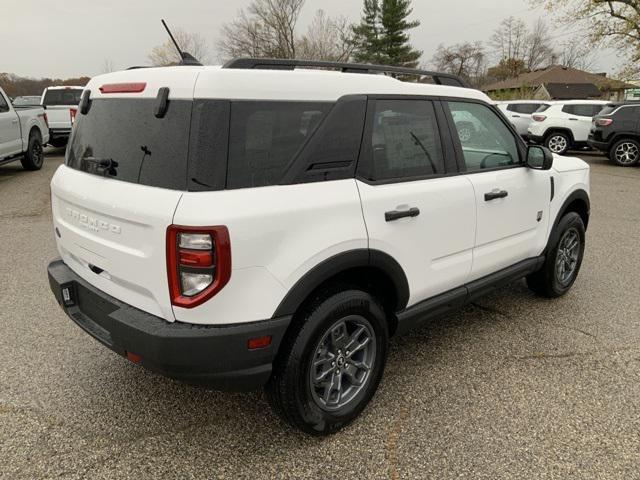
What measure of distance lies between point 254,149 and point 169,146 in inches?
14.4

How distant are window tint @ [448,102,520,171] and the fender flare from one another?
0.99 meters

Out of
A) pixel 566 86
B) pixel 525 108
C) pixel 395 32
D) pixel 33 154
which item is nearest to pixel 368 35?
pixel 395 32

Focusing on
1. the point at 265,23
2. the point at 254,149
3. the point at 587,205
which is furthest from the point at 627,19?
the point at 265,23

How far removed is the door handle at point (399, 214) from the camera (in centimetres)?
250

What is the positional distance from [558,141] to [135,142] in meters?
16.2

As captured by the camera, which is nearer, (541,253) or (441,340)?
(441,340)

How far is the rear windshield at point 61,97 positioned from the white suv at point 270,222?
45.4 feet

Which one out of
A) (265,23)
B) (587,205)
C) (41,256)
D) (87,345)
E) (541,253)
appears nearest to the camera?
(87,345)

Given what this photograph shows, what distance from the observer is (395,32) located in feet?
155

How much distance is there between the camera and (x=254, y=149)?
6.86ft

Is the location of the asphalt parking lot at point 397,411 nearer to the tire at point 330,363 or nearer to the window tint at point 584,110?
the tire at point 330,363

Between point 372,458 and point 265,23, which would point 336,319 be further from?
point 265,23

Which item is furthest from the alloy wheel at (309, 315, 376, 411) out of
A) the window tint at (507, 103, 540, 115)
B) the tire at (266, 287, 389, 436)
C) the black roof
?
the black roof

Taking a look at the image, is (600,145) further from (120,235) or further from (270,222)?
(120,235)
